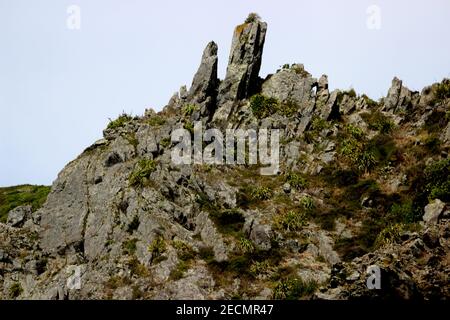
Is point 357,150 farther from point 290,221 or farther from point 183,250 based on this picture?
point 183,250

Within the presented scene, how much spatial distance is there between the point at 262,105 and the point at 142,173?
15556 mm

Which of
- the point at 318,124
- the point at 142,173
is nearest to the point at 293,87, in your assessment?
the point at 318,124

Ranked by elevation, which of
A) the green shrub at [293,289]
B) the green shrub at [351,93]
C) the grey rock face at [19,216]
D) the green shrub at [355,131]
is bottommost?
the green shrub at [293,289]

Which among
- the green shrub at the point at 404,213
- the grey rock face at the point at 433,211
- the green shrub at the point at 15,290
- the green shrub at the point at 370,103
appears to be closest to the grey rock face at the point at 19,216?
the green shrub at the point at 15,290

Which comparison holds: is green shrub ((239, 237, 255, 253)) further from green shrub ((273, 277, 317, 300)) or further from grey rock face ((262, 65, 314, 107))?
grey rock face ((262, 65, 314, 107))

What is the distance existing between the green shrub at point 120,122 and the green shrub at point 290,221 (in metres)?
19.6

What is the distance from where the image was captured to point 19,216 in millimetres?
45531

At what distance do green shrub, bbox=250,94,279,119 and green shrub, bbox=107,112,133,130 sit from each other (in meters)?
12.4

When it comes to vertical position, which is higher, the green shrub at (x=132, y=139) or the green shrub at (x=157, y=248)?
the green shrub at (x=132, y=139)

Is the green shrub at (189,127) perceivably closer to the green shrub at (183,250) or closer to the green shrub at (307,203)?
the green shrub at (307,203)

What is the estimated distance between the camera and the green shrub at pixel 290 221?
38406mm

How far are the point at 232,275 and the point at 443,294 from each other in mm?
14114

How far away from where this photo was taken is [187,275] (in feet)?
113

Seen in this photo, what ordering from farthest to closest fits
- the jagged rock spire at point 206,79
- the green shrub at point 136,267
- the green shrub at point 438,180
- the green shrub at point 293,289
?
the jagged rock spire at point 206,79 < the green shrub at point 136,267 < the green shrub at point 438,180 < the green shrub at point 293,289
